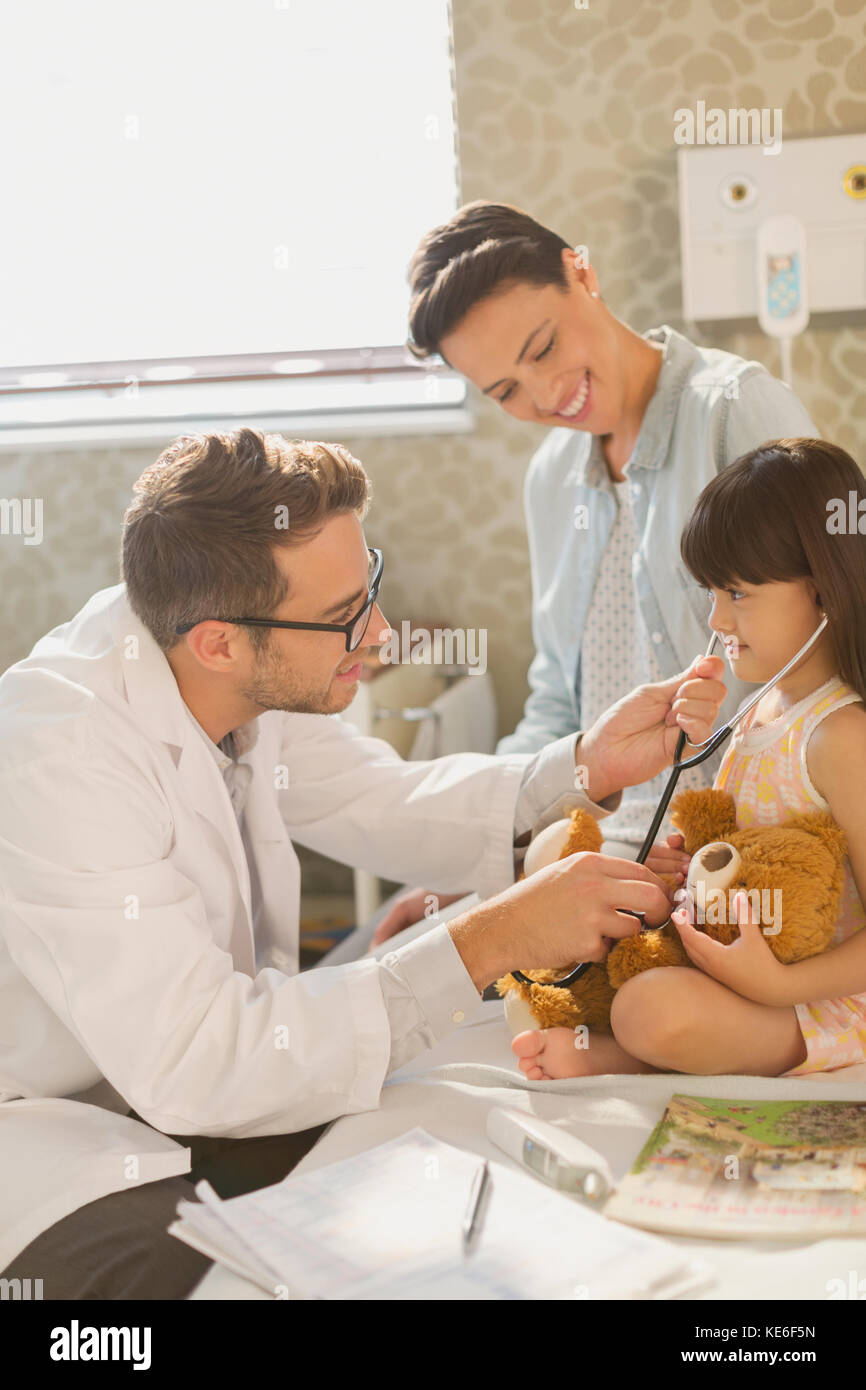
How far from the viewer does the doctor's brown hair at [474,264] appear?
173cm

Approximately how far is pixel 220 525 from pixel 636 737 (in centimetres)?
56

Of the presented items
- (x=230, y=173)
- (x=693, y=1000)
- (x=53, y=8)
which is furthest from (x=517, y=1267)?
(x=53, y=8)

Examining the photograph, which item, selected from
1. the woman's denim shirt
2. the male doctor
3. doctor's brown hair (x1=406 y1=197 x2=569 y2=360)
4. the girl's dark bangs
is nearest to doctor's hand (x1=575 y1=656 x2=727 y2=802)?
the male doctor

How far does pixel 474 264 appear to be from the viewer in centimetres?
173

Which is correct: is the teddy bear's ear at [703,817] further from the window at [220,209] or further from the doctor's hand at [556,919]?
the window at [220,209]

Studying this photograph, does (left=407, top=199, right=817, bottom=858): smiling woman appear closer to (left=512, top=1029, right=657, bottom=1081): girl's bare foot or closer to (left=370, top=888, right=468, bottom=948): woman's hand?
(left=370, top=888, right=468, bottom=948): woman's hand

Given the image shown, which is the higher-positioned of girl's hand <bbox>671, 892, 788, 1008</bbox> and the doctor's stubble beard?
the doctor's stubble beard

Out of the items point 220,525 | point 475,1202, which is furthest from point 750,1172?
point 220,525

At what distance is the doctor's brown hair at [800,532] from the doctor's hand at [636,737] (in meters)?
0.16

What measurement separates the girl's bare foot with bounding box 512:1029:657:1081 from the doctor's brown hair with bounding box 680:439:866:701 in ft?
1.45

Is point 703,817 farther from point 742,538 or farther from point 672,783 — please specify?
point 742,538

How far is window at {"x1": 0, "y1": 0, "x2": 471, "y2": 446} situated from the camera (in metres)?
2.81

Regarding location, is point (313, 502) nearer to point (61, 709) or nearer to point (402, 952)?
point (61, 709)

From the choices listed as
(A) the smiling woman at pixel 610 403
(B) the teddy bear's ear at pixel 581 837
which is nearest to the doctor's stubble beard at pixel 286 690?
(B) the teddy bear's ear at pixel 581 837
